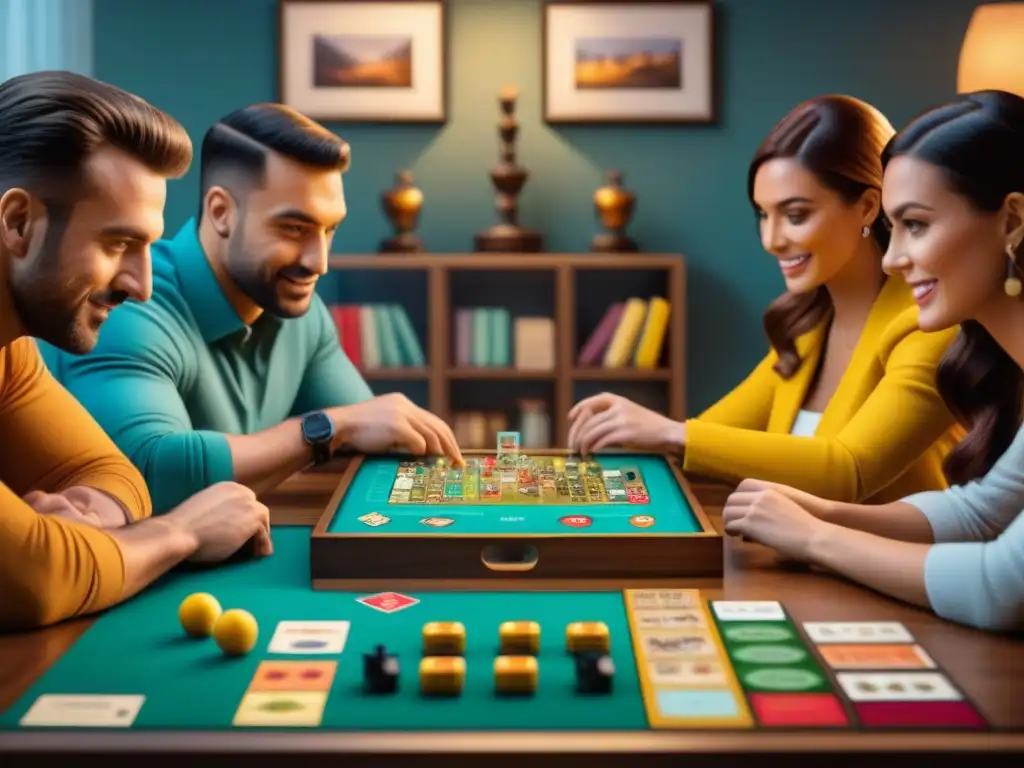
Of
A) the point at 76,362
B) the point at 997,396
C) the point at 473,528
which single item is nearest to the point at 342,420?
the point at 76,362

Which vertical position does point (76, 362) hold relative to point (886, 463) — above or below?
above

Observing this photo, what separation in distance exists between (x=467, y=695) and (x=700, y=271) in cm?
386

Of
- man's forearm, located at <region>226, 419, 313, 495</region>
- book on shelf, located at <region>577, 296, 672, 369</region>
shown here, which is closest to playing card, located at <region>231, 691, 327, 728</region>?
man's forearm, located at <region>226, 419, 313, 495</region>

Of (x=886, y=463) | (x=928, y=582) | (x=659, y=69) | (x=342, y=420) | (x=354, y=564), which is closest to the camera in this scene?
(x=928, y=582)

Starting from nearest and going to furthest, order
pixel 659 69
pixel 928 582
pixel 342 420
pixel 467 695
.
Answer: pixel 467 695
pixel 928 582
pixel 342 420
pixel 659 69

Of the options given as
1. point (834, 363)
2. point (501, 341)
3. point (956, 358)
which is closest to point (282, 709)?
point (956, 358)

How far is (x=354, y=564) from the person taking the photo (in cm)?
138

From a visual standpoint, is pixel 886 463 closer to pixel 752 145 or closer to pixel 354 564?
pixel 354 564

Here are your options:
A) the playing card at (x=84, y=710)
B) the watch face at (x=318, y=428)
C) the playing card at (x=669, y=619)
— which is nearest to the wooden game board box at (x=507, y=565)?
the playing card at (x=669, y=619)

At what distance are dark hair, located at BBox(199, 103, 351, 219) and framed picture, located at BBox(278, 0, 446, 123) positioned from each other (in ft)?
8.77

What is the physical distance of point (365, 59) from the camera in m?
4.69

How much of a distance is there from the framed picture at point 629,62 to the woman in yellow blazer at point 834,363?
2.71 meters

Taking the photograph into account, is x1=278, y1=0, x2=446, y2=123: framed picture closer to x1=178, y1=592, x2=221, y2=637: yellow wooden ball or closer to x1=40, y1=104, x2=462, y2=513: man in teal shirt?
x1=40, y1=104, x2=462, y2=513: man in teal shirt

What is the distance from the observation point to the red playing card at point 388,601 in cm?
129
